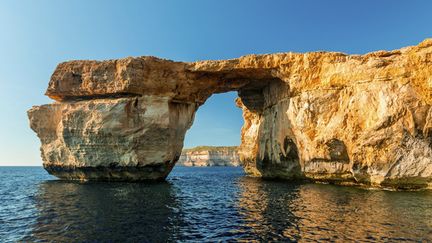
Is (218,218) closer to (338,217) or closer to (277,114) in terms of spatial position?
(338,217)

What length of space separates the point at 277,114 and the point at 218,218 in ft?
81.2

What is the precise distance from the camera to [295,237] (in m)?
11.9

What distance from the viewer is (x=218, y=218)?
51.4ft

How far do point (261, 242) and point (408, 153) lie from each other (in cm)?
1960

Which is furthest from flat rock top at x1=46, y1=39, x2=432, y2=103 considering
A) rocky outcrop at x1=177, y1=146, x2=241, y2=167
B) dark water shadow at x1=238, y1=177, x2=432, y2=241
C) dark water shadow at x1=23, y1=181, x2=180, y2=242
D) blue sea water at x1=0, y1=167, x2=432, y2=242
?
rocky outcrop at x1=177, y1=146, x2=241, y2=167

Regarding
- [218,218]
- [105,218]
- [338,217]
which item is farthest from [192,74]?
[338,217]

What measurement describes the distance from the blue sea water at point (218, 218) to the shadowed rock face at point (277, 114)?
553 centimetres

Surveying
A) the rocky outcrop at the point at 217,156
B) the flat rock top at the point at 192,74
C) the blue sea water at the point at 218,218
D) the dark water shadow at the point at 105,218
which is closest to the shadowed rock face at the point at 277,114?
the flat rock top at the point at 192,74

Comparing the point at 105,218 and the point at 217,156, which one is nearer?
the point at 105,218

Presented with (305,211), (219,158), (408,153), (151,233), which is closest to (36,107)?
(151,233)

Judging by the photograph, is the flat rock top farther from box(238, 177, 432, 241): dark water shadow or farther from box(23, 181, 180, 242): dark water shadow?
box(23, 181, 180, 242): dark water shadow

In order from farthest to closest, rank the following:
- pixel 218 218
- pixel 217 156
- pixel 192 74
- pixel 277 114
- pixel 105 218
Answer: pixel 217 156
pixel 277 114
pixel 192 74
pixel 218 218
pixel 105 218

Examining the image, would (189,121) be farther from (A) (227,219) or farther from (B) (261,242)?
(B) (261,242)

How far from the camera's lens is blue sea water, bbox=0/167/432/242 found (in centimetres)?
1225
